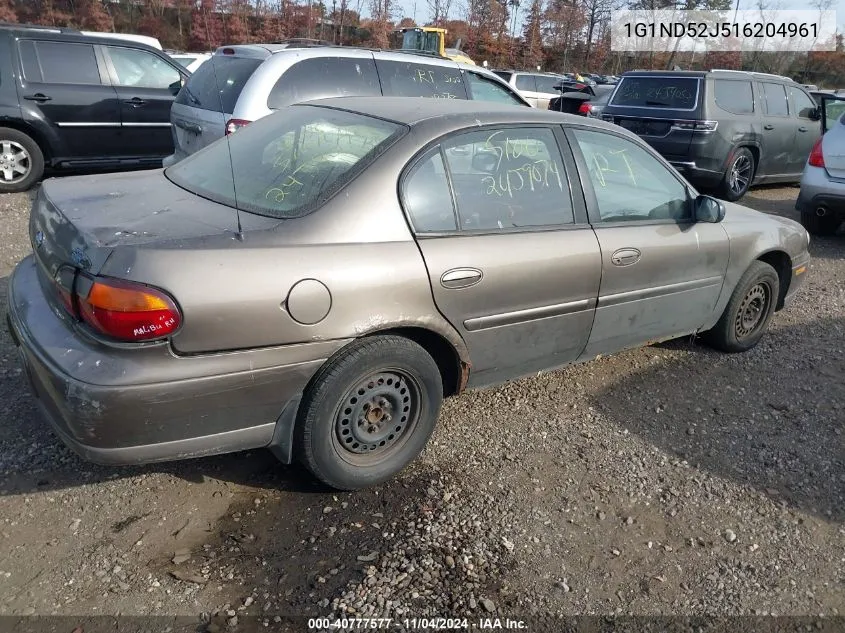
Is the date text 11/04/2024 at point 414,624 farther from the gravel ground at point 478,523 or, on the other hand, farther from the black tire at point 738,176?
the black tire at point 738,176

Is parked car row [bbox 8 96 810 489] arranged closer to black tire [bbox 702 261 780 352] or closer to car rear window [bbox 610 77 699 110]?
black tire [bbox 702 261 780 352]

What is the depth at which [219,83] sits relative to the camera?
633 cm

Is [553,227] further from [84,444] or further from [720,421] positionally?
[84,444]

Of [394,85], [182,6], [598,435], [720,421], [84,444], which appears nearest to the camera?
[84,444]

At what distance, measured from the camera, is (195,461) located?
10.3ft

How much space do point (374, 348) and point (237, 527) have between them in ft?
2.98

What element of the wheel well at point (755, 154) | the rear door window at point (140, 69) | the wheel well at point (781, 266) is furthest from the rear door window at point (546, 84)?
the wheel well at point (781, 266)

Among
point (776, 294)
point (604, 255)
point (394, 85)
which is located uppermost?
point (394, 85)

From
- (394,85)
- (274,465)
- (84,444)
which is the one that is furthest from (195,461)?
(394,85)

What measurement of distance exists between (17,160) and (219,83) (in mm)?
3038

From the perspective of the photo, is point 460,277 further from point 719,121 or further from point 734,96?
point 734,96

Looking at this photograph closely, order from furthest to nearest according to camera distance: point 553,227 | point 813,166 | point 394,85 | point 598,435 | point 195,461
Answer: point 813,166 → point 394,85 → point 598,435 → point 553,227 → point 195,461

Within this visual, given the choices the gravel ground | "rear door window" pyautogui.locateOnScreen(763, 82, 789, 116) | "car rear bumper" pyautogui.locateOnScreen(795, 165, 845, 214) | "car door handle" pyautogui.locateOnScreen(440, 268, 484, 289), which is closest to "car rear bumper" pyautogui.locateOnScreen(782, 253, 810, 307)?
the gravel ground

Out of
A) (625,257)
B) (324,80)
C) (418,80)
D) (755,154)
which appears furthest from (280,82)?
(755,154)
